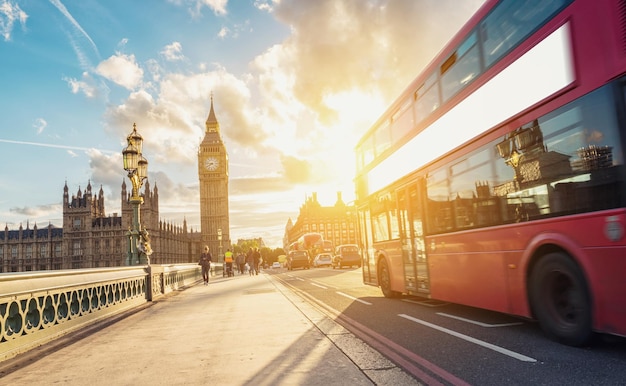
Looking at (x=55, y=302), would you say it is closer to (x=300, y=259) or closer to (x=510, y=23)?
(x=510, y=23)

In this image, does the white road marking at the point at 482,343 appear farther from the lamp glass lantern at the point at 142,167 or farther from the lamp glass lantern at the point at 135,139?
the lamp glass lantern at the point at 142,167

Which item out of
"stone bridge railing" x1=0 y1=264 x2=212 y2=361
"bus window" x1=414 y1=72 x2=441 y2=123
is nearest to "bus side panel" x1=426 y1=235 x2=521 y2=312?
"bus window" x1=414 y1=72 x2=441 y2=123

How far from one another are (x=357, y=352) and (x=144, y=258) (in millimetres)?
12200

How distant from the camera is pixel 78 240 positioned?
113000 mm

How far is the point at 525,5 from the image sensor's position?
5.82 m

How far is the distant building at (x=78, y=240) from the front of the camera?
112375mm

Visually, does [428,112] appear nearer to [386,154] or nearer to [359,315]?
[386,154]

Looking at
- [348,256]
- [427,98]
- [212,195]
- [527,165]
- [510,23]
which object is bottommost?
[348,256]

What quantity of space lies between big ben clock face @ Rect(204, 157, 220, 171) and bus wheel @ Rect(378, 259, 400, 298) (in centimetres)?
13327

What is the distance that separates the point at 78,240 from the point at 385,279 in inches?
4659

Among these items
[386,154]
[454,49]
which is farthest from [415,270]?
[454,49]

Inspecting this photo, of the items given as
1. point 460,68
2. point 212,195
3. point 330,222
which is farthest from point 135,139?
point 330,222

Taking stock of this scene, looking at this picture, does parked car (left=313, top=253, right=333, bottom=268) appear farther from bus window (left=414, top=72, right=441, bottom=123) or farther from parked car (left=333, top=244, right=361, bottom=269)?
bus window (left=414, top=72, right=441, bottom=123)

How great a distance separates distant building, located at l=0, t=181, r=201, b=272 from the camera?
369 ft
